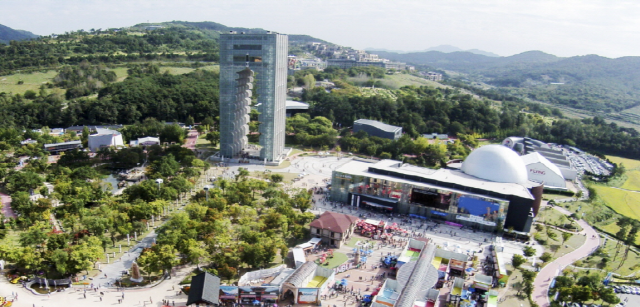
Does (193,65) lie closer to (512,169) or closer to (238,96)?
(238,96)

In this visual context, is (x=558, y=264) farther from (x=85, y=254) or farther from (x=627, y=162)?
(x=627, y=162)

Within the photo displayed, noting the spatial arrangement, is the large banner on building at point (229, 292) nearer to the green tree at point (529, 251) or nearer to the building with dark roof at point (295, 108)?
the green tree at point (529, 251)

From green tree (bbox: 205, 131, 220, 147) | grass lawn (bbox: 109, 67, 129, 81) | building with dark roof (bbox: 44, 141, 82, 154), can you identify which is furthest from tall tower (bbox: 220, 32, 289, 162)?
grass lawn (bbox: 109, 67, 129, 81)

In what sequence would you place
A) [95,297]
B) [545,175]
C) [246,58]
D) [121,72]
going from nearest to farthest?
[95,297] < [246,58] < [545,175] < [121,72]

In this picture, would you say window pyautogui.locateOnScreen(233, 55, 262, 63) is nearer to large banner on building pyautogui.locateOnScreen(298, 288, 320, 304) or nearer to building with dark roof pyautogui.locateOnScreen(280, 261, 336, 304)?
building with dark roof pyautogui.locateOnScreen(280, 261, 336, 304)

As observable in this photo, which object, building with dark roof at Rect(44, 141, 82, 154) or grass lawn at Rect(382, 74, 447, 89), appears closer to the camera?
building with dark roof at Rect(44, 141, 82, 154)

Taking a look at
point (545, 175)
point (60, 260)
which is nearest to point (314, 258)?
point (60, 260)

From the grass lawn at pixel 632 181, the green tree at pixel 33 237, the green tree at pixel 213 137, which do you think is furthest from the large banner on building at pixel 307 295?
the grass lawn at pixel 632 181
